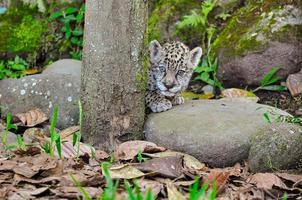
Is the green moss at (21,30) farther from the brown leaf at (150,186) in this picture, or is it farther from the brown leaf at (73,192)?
the brown leaf at (73,192)

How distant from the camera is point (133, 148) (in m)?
7.02

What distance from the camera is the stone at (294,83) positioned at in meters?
9.22

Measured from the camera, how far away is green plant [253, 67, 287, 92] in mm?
9453

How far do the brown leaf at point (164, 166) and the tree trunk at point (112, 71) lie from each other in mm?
1240

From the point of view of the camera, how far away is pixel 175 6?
34.3ft

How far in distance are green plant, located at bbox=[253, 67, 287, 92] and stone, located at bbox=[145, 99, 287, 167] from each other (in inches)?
61.9

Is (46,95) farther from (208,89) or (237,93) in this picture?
(237,93)

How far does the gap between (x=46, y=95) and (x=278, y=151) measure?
3.13 meters

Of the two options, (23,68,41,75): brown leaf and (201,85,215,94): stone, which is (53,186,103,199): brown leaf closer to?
(201,85,215,94): stone

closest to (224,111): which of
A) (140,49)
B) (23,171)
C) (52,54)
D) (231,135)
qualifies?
(231,135)

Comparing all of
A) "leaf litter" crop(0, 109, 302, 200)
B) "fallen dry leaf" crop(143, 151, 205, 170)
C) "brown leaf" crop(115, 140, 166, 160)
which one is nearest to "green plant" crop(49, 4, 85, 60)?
"brown leaf" crop(115, 140, 166, 160)

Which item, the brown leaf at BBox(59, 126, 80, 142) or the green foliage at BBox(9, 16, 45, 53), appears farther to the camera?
the green foliage at BBox(9, 16, 45, 53)

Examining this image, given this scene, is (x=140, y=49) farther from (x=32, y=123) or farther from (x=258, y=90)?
(x=258, y=90)

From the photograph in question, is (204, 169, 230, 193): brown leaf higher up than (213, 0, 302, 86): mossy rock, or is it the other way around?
(213, 0, 302, 86): mossy rock
